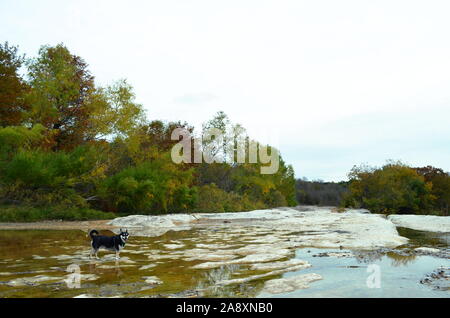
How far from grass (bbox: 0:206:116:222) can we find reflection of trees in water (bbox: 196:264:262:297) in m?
14.4

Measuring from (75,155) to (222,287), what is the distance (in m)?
18.3

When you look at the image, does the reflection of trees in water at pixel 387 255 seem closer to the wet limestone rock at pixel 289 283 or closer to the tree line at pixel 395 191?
the wet limestone rock at pixel 289 283

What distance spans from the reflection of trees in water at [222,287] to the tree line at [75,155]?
Result: 14.7 m

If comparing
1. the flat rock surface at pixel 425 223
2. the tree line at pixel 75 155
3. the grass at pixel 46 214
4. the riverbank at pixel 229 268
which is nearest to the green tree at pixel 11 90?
the tree line at pixel 75 155

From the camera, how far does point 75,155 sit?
22.0 meters

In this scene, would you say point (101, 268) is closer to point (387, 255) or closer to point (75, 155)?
point (387, 255)

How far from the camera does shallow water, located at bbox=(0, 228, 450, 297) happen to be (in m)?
5.58

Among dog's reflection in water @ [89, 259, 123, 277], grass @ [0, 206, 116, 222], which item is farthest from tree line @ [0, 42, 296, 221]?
dog's reflection in water @ [89, 259, 123, 277]

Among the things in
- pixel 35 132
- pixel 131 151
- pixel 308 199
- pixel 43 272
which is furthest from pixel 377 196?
pixel 308 199

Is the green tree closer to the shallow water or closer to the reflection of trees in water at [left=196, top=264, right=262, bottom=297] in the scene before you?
the shallow water

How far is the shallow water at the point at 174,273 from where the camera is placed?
558 cm

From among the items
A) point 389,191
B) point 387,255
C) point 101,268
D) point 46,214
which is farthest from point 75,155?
point 389,191
